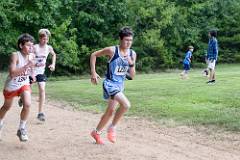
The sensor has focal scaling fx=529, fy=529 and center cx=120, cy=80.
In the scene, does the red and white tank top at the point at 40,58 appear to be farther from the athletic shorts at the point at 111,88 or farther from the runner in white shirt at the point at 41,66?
the athletic shorts at the point at 111,88

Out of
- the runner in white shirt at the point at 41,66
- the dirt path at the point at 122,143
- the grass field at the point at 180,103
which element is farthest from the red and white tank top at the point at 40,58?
the grass field at the point at 180,103

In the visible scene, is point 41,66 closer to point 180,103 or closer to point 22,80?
point 22,80

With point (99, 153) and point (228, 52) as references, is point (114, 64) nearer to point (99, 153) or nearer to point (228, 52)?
point (99, 153)

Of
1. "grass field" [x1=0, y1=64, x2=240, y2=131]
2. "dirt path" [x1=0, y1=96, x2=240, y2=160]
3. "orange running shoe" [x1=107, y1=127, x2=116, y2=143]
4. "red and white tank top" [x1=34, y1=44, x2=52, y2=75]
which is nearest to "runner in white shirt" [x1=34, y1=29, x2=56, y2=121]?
"red and white tank top" [x1=34, y1=44, x2=52, y2=75]

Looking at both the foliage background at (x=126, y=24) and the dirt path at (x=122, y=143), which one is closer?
the dirt path at (x=122, y=143)

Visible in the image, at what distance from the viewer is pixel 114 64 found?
7.87 meters

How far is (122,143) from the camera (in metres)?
8.14

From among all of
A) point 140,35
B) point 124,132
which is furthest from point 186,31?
point 124,132

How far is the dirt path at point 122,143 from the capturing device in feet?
24.0

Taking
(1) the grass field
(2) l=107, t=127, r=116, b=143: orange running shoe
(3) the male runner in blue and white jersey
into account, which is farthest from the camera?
(1) the grass field

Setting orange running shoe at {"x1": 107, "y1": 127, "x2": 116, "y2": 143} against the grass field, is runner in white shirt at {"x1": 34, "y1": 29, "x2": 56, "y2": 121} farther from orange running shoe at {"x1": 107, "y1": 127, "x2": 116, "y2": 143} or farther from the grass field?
orange running shoe at {"x1": 107, "y1": 127, "x2": 116, "y2": 143}

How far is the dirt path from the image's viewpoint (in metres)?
7.30

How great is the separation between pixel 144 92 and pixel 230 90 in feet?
8.10

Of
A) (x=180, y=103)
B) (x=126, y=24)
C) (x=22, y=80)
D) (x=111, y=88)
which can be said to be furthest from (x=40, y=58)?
(x=126, y=24)
